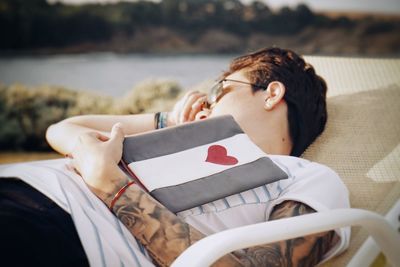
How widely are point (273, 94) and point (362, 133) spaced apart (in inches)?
18.0

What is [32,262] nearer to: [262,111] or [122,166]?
[122,166]

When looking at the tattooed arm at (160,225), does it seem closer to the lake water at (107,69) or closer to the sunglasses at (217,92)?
the sunglasses at (217,92)

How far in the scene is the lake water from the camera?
5.78 m

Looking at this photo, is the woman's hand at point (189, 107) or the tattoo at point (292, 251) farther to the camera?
the woman's hand at point (189, 107)

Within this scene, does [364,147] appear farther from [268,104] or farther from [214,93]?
[214,93]

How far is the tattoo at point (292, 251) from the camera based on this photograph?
1301 millimetres

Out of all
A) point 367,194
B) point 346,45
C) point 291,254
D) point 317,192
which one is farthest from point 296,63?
point 346,45

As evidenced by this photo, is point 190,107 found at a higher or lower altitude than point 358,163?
higher

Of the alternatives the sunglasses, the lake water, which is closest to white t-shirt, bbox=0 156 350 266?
the sunglasses

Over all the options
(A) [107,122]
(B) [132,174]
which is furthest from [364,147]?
(A) [107,122]

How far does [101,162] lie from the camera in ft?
4.99

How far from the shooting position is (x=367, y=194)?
1725 mm

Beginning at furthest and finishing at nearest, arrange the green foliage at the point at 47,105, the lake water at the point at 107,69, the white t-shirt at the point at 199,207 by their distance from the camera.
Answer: the lake water at the point at 107,69 → the green foliage at the point at 47,105 → the white t-shirt at the point at 199,207

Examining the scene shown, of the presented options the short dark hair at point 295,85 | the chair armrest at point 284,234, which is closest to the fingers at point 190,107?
the short dark hair at point 295,85
